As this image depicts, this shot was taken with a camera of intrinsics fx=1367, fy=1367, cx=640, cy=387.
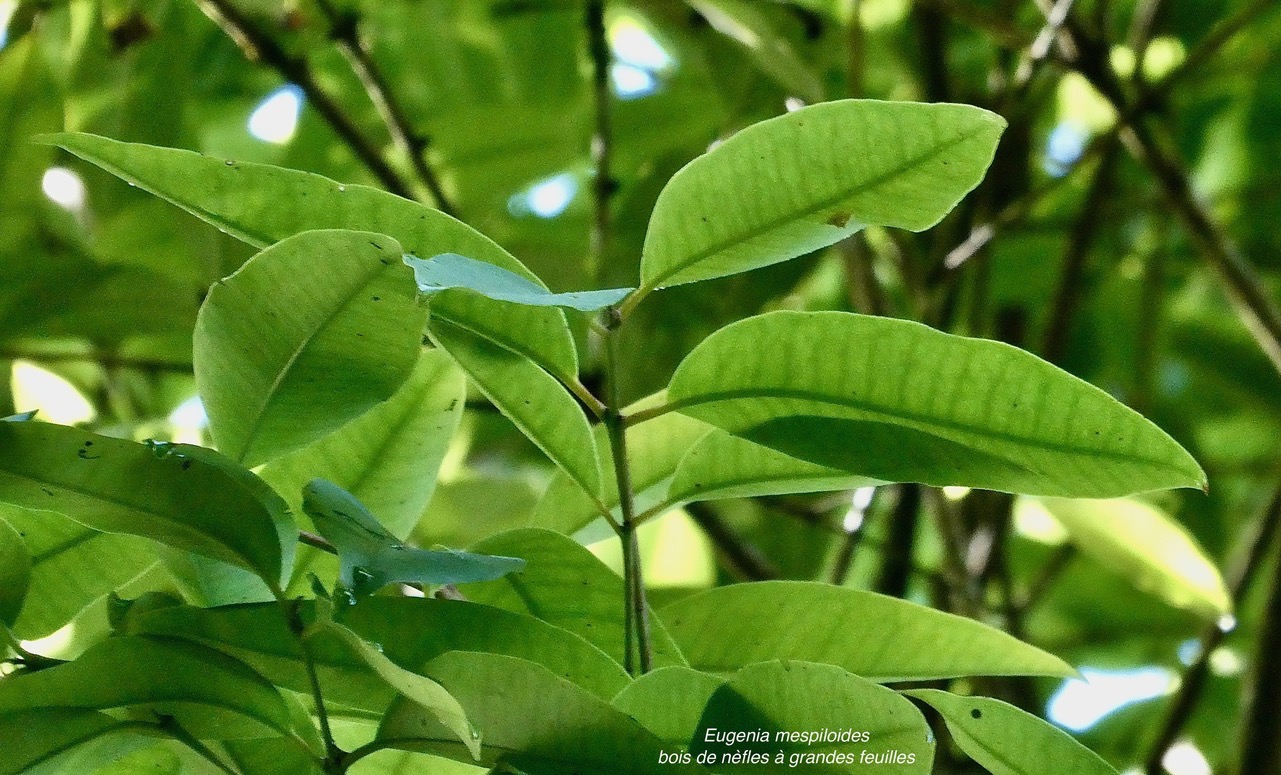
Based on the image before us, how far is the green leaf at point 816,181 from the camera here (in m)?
0.45

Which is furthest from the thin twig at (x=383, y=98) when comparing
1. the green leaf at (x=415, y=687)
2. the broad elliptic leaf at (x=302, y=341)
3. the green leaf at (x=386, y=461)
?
the green leaf at (x=415, y=687)

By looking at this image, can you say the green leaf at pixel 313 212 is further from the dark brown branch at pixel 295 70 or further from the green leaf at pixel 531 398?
the dark brown branch at pixel 295 70

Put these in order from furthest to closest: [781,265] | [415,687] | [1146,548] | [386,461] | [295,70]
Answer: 1. [781,265]
2. [295,70]
3. [1146,548]
4. [386,461]
5. [415,687]

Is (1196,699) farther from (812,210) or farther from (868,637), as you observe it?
(812,210)

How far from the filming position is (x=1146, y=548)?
938mm

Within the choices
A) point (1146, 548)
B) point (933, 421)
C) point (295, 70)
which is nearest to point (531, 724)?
point (933, 421)

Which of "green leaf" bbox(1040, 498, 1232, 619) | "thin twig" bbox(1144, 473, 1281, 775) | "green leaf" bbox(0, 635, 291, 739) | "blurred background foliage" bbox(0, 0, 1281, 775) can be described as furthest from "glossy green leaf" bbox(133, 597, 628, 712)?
"thin twig" bbox(1144, 473, 1281, 775)

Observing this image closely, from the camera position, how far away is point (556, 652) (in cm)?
46

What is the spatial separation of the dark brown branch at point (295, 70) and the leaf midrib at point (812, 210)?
58cm

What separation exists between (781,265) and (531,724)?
82 centimetres

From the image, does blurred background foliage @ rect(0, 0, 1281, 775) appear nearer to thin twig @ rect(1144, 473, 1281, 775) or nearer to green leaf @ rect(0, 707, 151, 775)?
thin twig @ rect(1144, 473, 1281, 775)

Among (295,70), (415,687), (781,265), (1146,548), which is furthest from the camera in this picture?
(781,265)

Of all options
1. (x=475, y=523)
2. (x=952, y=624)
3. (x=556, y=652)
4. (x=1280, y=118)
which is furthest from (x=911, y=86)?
(x=556, y=652)

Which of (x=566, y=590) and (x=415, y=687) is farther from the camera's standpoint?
(x=566, y=590)
